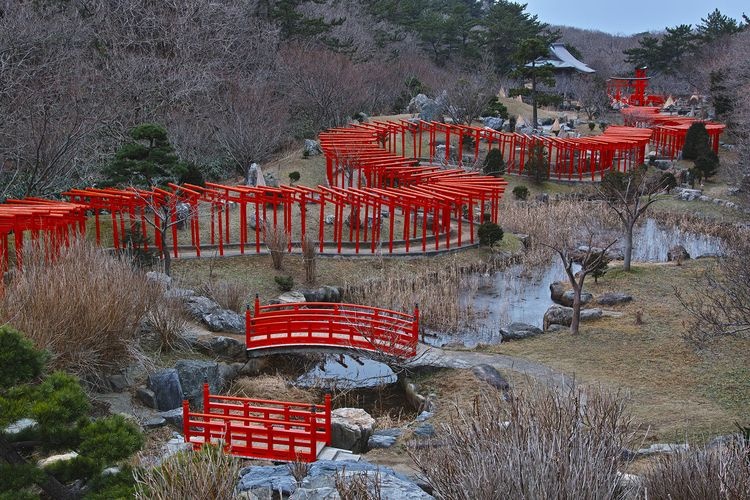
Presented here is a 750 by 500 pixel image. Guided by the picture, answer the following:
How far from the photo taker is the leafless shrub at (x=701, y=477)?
616 cm

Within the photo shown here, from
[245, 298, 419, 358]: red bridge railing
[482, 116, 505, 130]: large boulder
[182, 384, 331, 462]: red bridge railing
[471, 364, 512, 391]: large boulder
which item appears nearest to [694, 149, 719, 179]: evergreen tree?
[482, 116, 505, 130]: large boulder

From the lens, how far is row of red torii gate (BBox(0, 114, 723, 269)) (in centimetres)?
2059

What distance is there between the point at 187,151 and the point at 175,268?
1099cm

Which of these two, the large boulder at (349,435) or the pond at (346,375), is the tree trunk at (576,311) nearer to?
the pond at (346,375)

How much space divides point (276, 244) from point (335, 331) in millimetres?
6187

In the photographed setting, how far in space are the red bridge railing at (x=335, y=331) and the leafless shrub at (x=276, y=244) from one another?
17.1 feet

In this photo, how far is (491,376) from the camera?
589 inches

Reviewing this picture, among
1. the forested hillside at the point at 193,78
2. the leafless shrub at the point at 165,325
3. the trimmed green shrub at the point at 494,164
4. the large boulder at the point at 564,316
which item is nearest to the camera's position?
the leafless shrub at the point at 165,325

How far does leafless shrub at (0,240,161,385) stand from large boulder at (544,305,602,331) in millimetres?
9871

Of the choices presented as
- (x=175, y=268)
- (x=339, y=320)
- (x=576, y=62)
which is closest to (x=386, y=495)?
(x=339, y=320)

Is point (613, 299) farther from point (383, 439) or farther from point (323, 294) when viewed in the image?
point (383, 439)

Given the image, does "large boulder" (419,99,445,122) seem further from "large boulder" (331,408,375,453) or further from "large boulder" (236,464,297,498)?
"large boulder" (236,464,297,498)

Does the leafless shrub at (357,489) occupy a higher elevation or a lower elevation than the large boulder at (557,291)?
higher

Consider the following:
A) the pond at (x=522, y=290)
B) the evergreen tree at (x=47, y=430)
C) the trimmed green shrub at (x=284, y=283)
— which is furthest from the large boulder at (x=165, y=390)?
the trimmed green shrub at (x=284, y=283)
